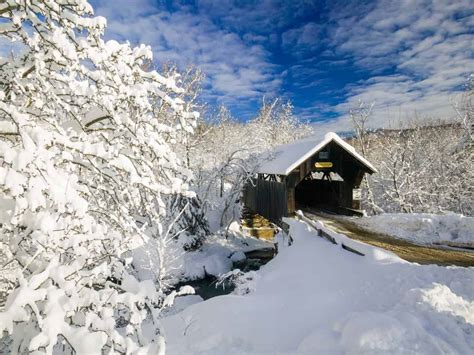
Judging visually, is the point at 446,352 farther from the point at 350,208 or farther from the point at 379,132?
the point at 379,132

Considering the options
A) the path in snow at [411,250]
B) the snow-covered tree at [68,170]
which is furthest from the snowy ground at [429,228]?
the snow-covered tree at [68,170]

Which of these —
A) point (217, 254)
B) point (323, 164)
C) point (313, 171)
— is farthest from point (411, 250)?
point (217, 254)

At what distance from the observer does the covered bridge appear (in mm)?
14633

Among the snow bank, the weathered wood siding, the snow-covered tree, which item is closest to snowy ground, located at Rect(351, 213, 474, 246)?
the weathered wood siding

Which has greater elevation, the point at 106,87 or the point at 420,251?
the point at 106,87

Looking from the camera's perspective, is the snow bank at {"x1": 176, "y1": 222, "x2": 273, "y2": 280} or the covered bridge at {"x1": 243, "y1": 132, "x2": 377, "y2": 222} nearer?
the covered bridge at {"x1": 243, "y1": 132, "x2": 377, "y2": 222}

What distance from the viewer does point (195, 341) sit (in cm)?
597

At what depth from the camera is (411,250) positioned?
9.38 metres

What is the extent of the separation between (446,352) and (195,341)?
3981 millimetres

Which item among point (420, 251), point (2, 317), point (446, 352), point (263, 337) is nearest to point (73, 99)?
point (2, 317)

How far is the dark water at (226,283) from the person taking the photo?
15.1 metres

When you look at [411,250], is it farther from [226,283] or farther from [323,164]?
[226,283]

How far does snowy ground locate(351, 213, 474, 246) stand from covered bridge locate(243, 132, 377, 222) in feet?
11.2

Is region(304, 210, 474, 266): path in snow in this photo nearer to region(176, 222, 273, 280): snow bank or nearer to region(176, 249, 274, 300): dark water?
region(176, 249, 274, 300): dark water
